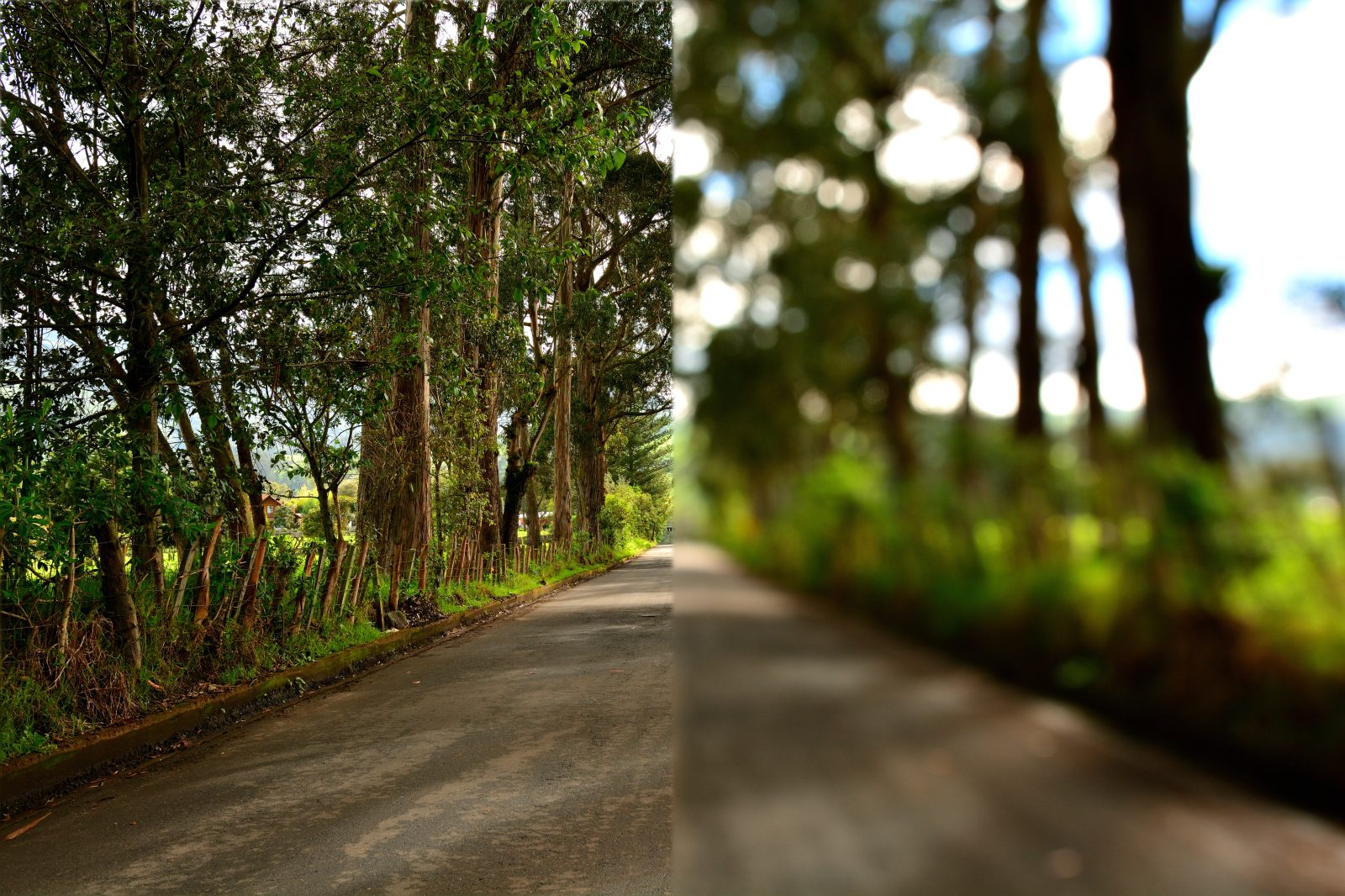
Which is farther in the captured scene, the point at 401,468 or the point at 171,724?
the point at 401,468

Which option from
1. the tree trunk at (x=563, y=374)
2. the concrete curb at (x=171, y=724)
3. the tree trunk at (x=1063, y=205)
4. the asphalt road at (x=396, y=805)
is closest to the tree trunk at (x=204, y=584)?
the concrete curb at (x=171, y=724)

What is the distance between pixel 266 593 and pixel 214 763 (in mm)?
2243

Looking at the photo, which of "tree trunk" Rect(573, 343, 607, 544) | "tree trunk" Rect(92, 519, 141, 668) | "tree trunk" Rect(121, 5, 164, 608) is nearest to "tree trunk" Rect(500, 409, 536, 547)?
"tree trunk" Rect(573, 343, 607, 544)

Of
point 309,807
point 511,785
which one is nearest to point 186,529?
point 309,807

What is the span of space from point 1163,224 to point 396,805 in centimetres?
400

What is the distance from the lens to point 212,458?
590 cm

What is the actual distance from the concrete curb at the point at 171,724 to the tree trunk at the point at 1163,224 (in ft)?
15.5

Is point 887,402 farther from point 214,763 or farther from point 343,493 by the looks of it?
point 343,493

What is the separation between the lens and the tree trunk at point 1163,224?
0.93ft

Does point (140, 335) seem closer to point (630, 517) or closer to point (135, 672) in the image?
point (135, 672)

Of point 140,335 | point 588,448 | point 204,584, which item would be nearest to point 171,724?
point 204,584

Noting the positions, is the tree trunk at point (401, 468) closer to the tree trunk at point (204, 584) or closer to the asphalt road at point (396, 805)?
the tree trunk at point (204, 584)

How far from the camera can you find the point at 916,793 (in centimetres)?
33

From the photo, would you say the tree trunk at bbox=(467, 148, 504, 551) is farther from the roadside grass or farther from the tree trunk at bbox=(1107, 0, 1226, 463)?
the tree trunk at bbox=(1107, 0, 1226, 463)
